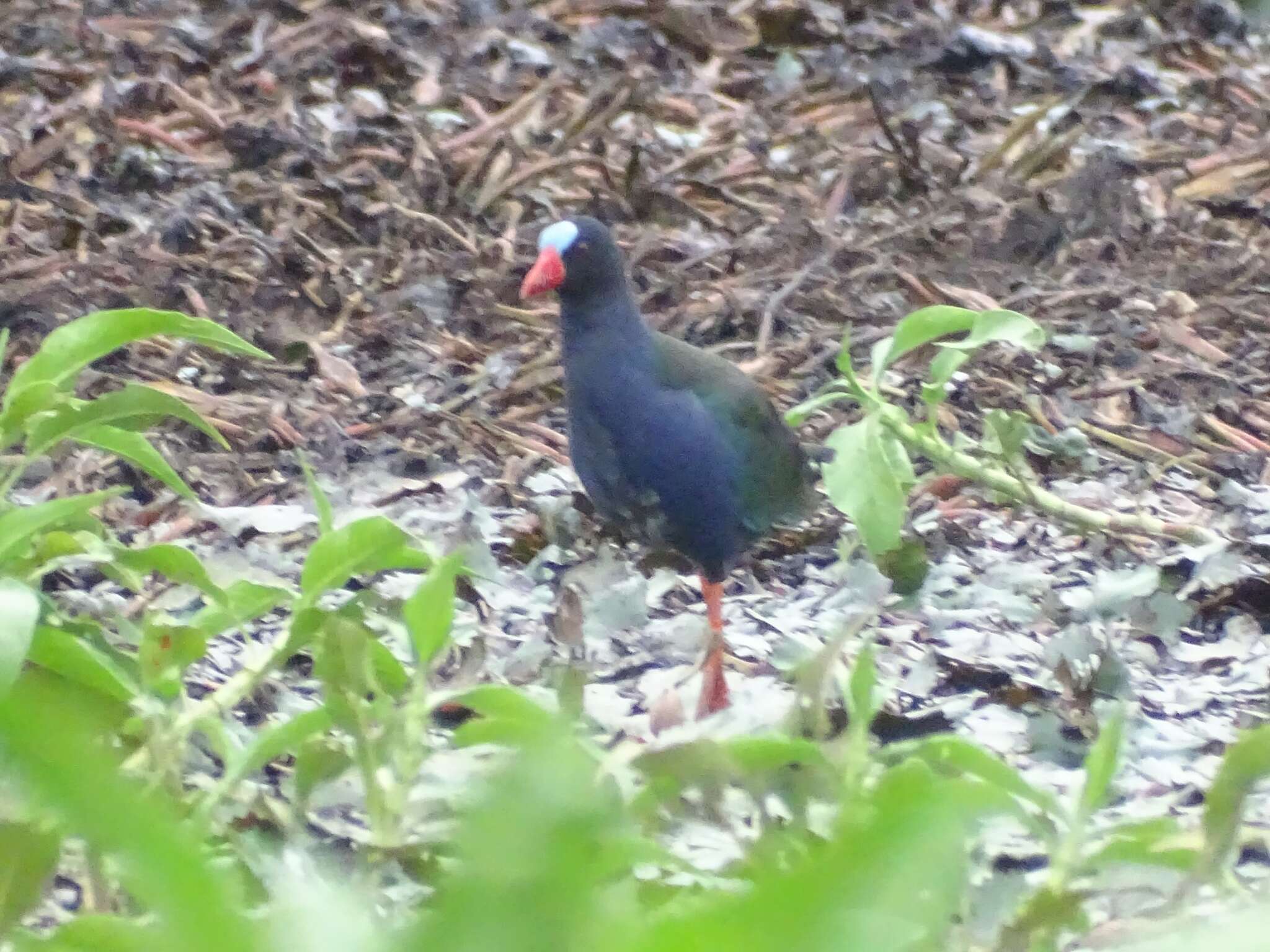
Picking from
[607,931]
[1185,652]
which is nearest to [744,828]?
[1185,652]

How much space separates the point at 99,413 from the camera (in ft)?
6.67

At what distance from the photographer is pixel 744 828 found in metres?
1.89

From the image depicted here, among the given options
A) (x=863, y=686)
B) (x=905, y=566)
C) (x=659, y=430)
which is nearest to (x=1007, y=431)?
(x=905, y=566)

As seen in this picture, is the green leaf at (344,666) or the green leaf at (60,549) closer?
the green leaf at (344,666)

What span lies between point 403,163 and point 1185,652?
2958 millimetres

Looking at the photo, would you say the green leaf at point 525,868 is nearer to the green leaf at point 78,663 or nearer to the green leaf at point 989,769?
the green leaf at point 989,769

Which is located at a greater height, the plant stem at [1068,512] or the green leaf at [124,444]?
the green leaf at [124,444]

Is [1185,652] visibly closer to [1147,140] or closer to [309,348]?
[309,348]

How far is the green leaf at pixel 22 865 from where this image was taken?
4.63 feet

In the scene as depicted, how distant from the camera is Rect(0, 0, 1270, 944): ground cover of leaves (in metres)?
2.67

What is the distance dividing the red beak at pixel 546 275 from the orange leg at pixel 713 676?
671 mm

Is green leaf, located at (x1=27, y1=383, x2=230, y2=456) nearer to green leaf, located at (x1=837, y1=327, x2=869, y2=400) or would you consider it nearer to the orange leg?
the orange leg

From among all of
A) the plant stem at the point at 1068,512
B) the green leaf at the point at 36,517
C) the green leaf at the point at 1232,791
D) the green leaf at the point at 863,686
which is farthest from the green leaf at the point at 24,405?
the plant stem at the point at 1068,512

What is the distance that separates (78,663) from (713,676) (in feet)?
3.14
